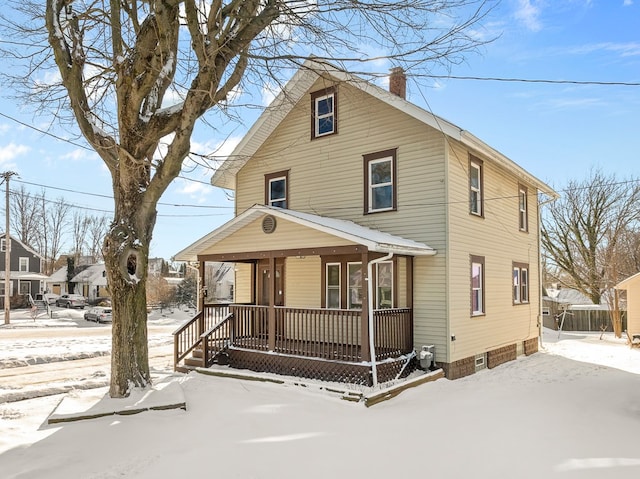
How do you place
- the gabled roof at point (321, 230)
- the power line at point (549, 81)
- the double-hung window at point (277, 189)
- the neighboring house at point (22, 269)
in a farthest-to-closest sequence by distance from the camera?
the neighboring house at point (22, 269) < the double-hung window at point (277, 189) < the gabled roof at point (321, 230) < the power line at point (549, 81)

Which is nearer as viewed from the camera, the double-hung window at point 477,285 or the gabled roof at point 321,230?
the gabled roof at point 321,230

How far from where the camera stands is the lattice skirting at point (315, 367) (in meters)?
9.77

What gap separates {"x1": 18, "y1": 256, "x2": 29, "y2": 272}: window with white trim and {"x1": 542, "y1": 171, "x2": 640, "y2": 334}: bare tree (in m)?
42.4

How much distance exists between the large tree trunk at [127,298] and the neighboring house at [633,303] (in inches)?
723

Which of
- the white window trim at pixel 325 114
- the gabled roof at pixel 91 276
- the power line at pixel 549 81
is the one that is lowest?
the gabled roof at pixel 91 276

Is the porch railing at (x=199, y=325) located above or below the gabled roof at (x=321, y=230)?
below

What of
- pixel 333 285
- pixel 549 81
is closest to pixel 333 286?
pixel 333 285

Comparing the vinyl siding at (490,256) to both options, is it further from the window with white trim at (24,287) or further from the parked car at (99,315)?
the window with white trim at (24,287)

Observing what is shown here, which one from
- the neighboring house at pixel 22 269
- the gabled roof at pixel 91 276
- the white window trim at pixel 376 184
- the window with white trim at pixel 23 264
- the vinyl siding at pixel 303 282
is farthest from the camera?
the gabled roof at pixel 91 276

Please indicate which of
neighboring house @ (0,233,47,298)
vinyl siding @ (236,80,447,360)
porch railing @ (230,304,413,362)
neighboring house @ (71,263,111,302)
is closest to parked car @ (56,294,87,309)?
neighboring house @ (0,233,47,298)

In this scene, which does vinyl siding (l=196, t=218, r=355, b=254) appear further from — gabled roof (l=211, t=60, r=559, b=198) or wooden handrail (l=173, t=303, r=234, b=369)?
gabled roof (l=211, t=60, r=559, b=198)

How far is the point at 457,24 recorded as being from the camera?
758 centimetres

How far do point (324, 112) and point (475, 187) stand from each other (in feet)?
15.1

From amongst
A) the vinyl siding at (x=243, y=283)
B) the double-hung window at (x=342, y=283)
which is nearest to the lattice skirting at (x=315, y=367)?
the double-hung window at (x=342, y=283)
